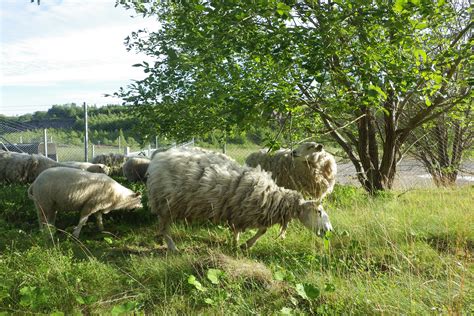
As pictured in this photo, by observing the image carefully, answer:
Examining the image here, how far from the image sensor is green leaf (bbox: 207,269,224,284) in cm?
305

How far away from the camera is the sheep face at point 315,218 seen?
4.67 metres

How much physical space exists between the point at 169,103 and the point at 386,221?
3.58 m

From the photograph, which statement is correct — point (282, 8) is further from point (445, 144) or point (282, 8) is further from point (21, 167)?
point (445, 144)

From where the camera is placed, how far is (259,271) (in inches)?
136

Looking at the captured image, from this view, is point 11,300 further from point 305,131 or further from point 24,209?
point 305,131

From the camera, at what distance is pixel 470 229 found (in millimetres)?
4461

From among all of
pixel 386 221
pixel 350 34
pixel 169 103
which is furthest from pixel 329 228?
pixel 169 103

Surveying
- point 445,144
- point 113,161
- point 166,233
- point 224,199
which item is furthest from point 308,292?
point 113,161

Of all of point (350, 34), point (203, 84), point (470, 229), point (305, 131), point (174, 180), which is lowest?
point (470, 229)

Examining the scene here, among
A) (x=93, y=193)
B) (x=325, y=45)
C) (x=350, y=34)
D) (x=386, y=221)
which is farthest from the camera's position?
(x=93, y=193)

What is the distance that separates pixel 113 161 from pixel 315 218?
8963mm

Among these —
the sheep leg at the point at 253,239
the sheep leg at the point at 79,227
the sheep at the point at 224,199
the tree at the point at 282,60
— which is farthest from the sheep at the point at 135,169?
the sheep leg at the point at 253,239

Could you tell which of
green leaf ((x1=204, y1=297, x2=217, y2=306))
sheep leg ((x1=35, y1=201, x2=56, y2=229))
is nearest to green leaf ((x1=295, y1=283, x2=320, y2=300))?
green leaf ((x1=204, y1=297, x2=217, y2=306))

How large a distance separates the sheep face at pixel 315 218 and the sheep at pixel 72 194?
290cm
